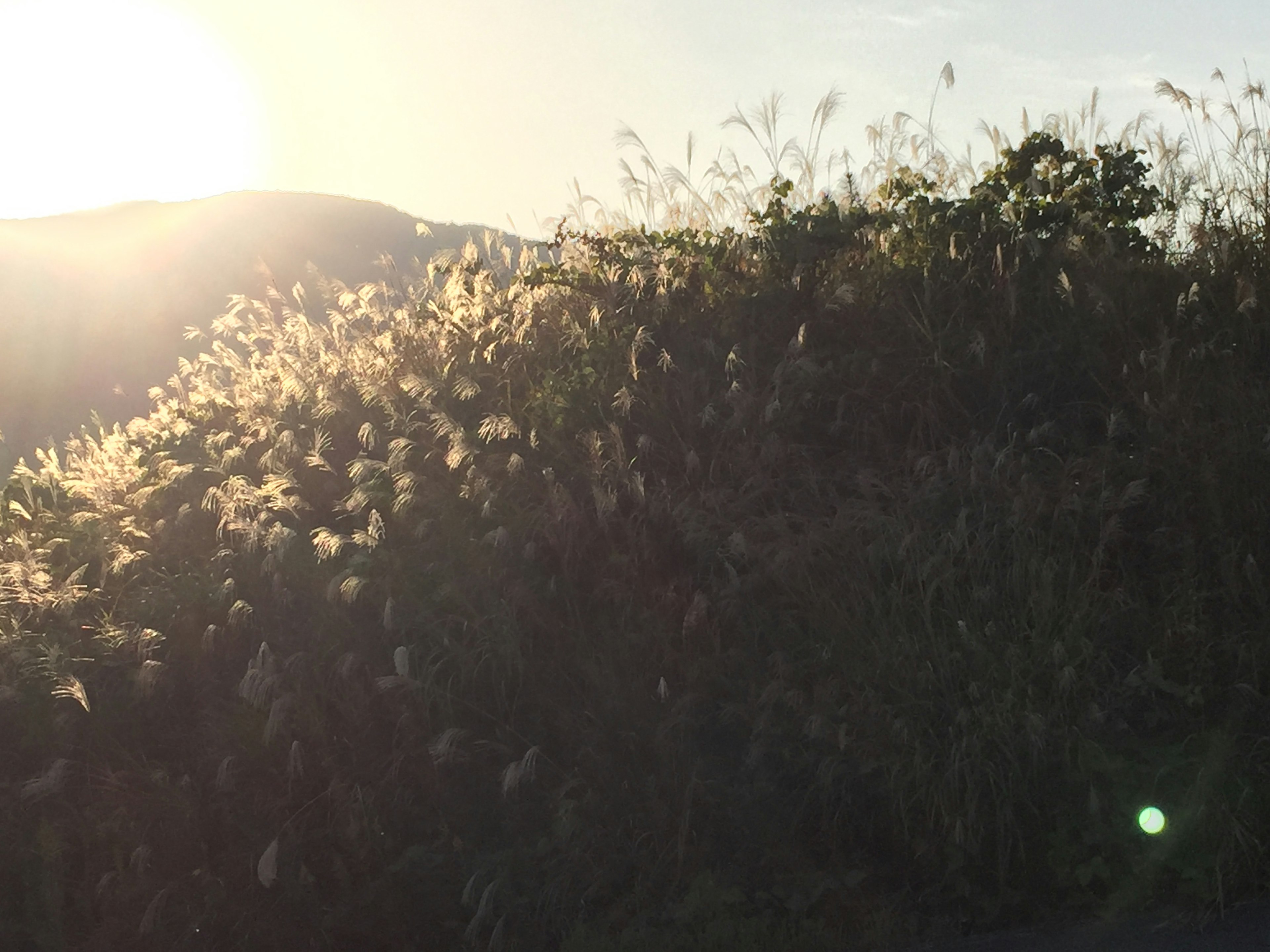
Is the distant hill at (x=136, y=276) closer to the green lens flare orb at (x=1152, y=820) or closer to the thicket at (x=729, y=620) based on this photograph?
the thicket at (x=729, y=620)

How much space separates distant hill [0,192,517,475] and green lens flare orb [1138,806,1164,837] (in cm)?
2627

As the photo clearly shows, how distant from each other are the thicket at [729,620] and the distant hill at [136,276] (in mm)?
22631

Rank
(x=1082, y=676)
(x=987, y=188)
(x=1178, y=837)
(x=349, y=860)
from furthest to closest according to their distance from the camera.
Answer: (x=987, y=188), (x=349, y=860), (x=1082, y=676), (x=1178, y=837)

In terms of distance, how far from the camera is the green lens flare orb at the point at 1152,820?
14.8 ft

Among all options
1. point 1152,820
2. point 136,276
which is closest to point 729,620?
point 1152,820

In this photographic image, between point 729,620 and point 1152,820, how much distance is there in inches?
81.7

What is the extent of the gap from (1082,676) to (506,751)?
2717 mm

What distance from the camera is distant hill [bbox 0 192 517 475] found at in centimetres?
3133

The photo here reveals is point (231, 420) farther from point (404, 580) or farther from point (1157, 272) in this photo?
point (1157, 272)

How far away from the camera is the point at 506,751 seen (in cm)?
555

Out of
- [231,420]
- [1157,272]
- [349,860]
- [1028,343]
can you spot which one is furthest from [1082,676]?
[231,420]

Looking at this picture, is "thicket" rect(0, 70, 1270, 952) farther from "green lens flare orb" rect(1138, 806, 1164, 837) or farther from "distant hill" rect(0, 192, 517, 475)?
"distant hill" rect(0, 192, 517, 475)

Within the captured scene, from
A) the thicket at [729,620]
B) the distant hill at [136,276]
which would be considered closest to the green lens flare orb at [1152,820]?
the thicket at [729,620]

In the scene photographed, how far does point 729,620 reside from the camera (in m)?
5.65
